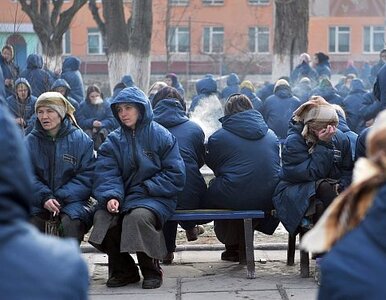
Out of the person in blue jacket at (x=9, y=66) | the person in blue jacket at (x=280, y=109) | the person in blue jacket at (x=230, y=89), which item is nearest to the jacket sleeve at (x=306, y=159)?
the person in blue jacket at (x=9, y=66)

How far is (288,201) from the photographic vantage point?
299 inches

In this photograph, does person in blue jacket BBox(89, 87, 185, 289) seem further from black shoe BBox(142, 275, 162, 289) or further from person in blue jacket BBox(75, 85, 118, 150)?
person in blue jacket BBox(75, 85, 118, 150)

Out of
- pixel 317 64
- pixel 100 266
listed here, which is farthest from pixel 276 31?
pixel 100 266

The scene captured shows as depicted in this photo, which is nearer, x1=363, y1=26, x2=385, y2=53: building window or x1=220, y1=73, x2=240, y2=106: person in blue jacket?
x1=220, y1=73, x2=240, y2=106: person in blue jacket

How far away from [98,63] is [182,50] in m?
4.37

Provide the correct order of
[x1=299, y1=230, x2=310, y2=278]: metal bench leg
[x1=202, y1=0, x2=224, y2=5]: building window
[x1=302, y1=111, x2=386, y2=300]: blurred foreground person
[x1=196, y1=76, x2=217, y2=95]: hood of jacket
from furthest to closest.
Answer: [x1=202, y1=0, x2=224, y2=5]: building window
[x1=196, y1=76, x2=217, y2=95]: hood of jacket
[x1=299, y1=230, x2=310, y2=278]: metal bench leg
[x1=302, y1=111, x2=386, y2=300]: blurred foreground person

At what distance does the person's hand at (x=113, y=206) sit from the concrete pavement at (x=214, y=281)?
600mm

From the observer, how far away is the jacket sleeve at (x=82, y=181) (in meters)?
7.52

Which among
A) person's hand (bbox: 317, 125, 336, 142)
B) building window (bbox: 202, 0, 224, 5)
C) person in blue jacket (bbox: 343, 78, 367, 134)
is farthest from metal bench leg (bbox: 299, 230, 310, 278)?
building window (bbox: 202, 0, 224, 5)

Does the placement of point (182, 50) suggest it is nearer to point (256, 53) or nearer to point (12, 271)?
point (256, 53)

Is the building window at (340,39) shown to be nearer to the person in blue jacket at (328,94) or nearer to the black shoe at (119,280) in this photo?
the person in blue jacket at (328,94)

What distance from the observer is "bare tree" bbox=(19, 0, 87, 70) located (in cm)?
2284

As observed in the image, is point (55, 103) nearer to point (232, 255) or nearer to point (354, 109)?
point (232, 255)

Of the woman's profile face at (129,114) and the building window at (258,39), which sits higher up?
the building window at (258,39)
